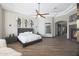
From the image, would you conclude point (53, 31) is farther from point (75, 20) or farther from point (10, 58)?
→ point (10, 58)

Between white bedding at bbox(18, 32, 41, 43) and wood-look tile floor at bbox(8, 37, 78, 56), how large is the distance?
111 mm

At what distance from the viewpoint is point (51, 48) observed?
2150mm

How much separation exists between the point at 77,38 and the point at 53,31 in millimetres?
495

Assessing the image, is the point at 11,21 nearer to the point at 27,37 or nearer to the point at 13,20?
the point at 13,20

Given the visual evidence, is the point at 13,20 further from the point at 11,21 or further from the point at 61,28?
the point at 61,28

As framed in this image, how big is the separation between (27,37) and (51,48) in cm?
52

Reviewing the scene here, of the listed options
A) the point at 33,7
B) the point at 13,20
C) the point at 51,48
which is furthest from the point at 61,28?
the point at 13,20

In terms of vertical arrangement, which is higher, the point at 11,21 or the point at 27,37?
the point at 11,21

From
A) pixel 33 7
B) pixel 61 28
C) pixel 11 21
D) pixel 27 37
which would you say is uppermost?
pixel 33 7

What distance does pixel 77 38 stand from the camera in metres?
2.17

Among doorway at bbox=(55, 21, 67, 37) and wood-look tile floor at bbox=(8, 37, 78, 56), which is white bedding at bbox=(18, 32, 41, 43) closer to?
wood-look tile floor at bbox=(8, 37, 78, 56)

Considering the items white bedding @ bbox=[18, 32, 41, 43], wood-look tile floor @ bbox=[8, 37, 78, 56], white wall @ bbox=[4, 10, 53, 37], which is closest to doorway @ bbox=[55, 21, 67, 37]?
wood-look tile floor @ bbox=[8, 37, 78, 56]

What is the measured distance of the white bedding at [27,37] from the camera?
2.13 m

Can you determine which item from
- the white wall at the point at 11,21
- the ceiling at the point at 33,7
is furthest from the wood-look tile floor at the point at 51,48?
the ceiling at the point at 33,7
